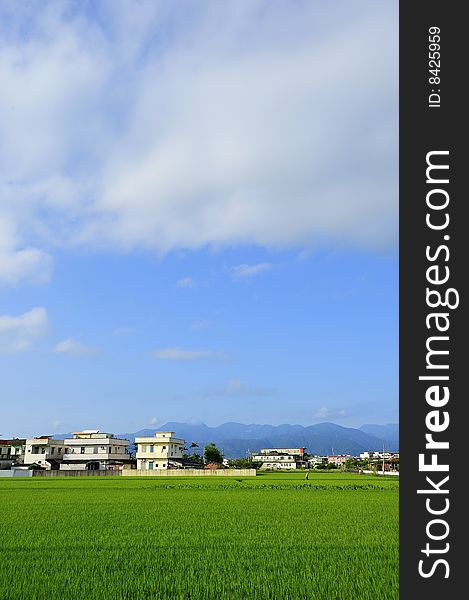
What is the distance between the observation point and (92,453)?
71.0 meters

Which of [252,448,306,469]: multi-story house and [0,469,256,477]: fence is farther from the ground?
[0,469,256,477]: fence

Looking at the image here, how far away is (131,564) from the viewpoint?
354 inches

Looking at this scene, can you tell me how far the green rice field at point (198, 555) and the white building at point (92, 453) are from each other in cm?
5419

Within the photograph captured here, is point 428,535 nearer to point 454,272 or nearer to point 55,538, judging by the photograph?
point 454,272

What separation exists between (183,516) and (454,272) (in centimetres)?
1432

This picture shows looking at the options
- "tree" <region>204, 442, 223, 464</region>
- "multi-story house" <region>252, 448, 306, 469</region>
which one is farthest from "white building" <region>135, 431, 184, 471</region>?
"multi-story house" <region>252, 448, 306, 469</region>

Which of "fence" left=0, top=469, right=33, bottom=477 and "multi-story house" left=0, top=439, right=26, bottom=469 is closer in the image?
"fence" left=0, top=469, right=33, bottom=477

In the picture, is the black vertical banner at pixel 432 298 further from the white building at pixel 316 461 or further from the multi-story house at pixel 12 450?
the white building at pixel 316 461

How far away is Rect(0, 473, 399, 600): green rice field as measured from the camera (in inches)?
289

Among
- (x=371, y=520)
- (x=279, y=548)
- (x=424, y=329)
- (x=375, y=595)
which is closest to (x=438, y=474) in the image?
(x=424, y=329)

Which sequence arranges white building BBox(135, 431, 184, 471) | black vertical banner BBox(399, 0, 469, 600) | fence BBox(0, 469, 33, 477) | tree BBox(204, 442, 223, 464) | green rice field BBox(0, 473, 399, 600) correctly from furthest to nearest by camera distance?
1. tree BBox(204, 442, 223, 464)
2. white building BBox(135, 431, 184, 471)
3. fence BBox(0, 469, 33, 477)
4. green rice field BBox(0, 473, 399, 600)
5. black vertical banner BBox(399, 0, 469, 600)

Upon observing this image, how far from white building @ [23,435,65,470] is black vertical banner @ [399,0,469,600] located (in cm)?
6991

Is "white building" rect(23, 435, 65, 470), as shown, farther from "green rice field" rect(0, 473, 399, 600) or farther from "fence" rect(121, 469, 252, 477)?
"green rice field" rect(0, 473, 399, 600)

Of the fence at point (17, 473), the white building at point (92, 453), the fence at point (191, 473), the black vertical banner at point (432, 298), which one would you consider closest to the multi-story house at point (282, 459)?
the white building at point (92, 453)
